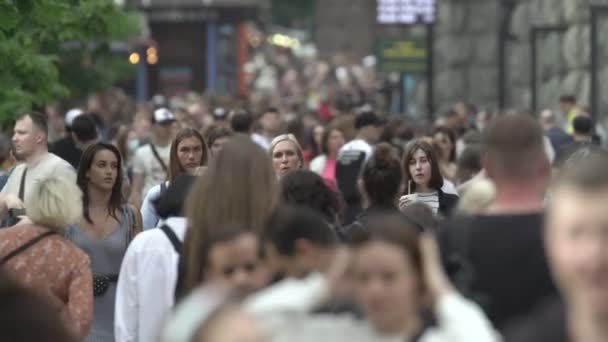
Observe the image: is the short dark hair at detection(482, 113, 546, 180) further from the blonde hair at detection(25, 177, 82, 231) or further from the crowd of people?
the blonde hair at detection(25, 177, 82, 231)

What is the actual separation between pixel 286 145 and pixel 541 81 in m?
23.6

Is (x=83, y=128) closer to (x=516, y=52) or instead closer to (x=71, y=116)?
(x=71, y=116)

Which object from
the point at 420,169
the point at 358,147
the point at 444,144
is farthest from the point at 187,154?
the point at 444,144

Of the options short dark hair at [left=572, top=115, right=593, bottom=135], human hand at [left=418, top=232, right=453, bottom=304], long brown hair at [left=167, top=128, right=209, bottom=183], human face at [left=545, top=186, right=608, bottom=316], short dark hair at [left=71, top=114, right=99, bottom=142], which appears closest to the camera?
human face at [left=545, top=186, right=608, bottom=316]

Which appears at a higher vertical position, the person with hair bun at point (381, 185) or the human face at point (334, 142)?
the person with hair bun at point (381, 185)

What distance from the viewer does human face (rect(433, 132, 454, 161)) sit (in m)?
17.0

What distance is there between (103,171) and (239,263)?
5445 millimetres

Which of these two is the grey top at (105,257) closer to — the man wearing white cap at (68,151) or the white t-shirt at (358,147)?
the man wearing white cap at (68,151)

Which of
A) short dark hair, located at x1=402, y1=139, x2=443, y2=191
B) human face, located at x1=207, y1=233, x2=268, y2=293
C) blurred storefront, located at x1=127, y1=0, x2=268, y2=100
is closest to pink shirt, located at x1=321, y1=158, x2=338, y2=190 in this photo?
short dark hair, located at x1=402, y1=139, x2=443, y2=191

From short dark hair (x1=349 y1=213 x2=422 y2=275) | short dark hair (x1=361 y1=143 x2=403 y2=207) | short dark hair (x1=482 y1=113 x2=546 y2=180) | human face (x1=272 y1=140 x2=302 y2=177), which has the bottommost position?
human face (x1=272 y1=140 x2=302 y2=177)

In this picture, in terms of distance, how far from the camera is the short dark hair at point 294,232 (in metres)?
5.59

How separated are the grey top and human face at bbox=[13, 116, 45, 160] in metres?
1.35

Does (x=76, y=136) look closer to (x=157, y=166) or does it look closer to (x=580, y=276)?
(x=157, y=166)

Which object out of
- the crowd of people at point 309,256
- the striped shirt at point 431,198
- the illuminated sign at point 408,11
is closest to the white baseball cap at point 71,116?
the striped shirt at point 431,198
